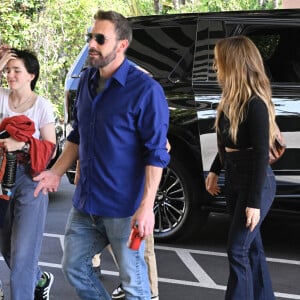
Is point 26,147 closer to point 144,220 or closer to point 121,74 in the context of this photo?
point 121,74

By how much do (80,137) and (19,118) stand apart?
0.77 meters

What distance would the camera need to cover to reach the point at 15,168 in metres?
4.33

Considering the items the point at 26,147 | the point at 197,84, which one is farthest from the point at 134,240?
the point at 197,84

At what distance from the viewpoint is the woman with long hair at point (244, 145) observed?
4102mm

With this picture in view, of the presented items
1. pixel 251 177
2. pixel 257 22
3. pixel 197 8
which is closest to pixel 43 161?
pixel 251 177

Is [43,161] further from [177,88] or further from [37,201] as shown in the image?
[177,88]

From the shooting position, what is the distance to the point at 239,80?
421cm

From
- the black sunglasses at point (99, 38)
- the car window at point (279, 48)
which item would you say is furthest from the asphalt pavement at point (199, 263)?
the black sunglasses at point (99, 38)

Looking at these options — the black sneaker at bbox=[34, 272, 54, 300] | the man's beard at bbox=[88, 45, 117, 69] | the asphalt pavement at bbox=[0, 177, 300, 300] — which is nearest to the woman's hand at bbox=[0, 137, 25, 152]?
the man's beard at bbox=[88, 45, 117, 69]

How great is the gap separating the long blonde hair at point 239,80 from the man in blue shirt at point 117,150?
733mm

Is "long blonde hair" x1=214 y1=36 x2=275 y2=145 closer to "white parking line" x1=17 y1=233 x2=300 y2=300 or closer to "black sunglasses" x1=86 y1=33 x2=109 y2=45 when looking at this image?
"black sunglasses" x1=86 y1=33 x2=109 y2=45

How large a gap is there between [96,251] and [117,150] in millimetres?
584

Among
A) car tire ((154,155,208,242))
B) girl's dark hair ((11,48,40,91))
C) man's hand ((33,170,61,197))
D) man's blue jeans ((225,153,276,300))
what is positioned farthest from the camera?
car tire ((154,155,208,242))

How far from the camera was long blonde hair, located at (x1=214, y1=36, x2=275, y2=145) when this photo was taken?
13.7 feet
